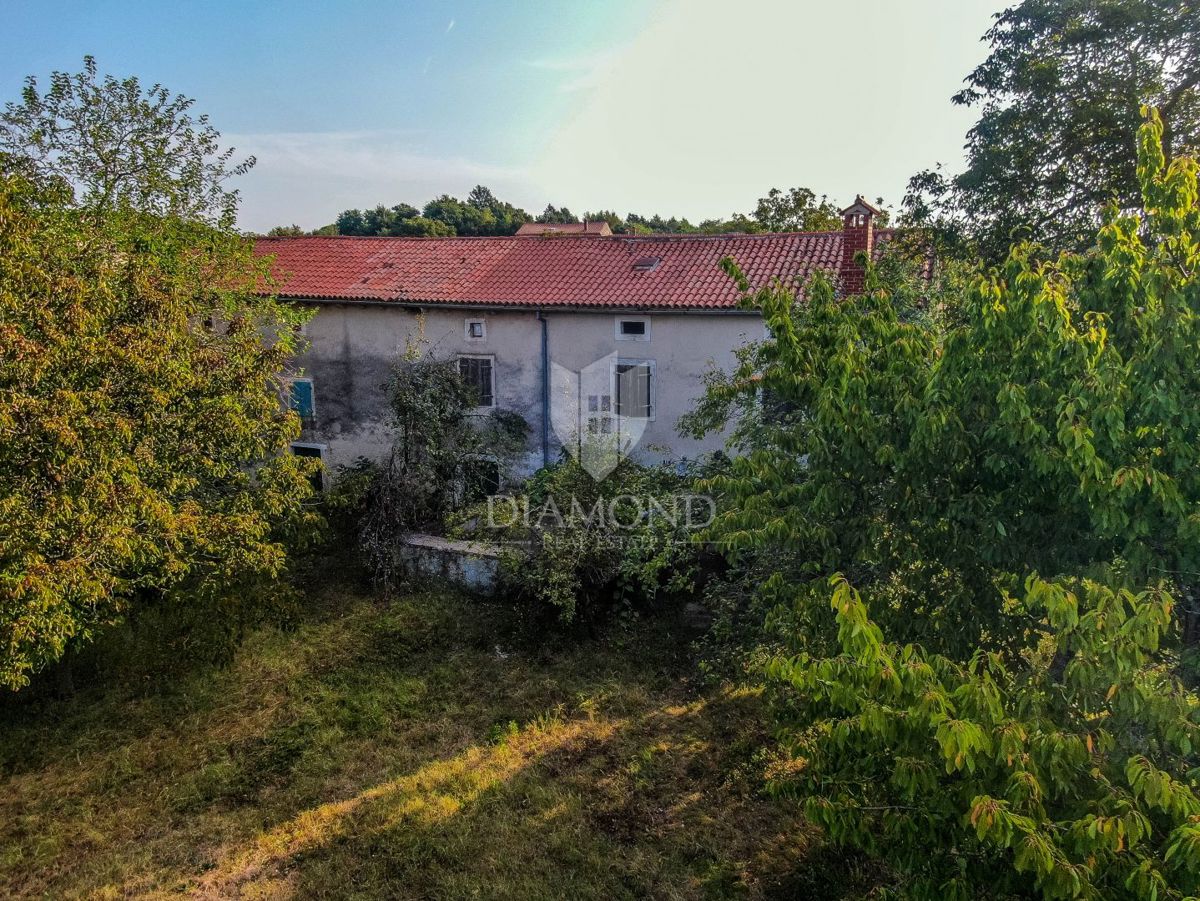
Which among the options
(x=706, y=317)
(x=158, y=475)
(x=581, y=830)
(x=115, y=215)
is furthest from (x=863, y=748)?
(x=115, y=215)

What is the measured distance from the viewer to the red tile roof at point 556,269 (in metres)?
15.5

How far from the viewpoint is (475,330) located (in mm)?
16641

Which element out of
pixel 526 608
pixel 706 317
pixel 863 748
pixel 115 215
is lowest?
pixel 526 608

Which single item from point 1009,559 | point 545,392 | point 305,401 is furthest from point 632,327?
point 1009,559

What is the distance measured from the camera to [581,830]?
766 centimetres

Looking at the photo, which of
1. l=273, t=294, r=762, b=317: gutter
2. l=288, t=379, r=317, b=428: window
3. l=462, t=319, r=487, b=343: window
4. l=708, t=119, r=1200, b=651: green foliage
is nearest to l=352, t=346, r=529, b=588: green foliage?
l=462, t=319, r=487, b=343: window

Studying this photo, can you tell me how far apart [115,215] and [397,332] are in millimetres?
5974

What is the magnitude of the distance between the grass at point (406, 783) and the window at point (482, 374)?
6678mm

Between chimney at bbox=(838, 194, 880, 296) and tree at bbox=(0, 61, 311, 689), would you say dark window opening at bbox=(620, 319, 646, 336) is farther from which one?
tree at bbox=(0, 61, 311, 689)

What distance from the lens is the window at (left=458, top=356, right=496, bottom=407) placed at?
1659cm

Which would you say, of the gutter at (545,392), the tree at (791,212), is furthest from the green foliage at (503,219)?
the gutter at (545,392)

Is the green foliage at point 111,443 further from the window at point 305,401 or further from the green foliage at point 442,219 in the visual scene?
the green foliage at point 442,219

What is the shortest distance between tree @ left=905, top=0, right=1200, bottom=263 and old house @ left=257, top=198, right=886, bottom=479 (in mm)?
2516

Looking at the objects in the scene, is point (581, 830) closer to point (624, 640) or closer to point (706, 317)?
point (624, 640)
